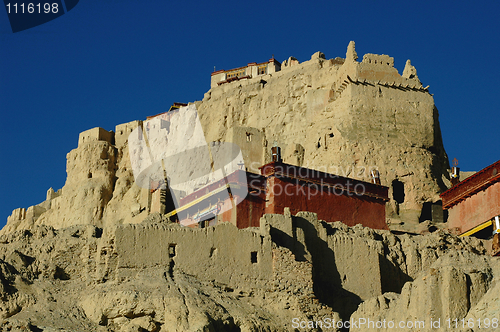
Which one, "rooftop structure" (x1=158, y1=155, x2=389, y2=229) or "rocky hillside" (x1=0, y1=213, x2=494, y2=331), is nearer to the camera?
"rocky hillside" (x1=0, y1=213, x2=494, y2=331)

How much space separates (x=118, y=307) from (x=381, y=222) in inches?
652

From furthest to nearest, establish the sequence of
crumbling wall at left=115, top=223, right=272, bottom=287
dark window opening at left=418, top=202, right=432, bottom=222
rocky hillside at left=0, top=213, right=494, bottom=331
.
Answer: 1. dark window opening at left=418, top=202, right=432, bottom=222
2. crumbling wall at left=115, top=223, right=272, bottom=287
3. rocky hillside at left=0, top=213, right=494, bottom=331

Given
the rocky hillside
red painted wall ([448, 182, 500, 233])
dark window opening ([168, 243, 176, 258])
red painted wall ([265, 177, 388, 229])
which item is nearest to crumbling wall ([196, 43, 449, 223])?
red painted wall ([448, 182, 500, 233])

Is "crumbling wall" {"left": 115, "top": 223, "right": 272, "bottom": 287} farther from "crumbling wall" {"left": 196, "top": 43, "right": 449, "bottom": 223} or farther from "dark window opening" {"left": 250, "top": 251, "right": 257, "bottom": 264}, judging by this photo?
"crumbling wall" {"left": 196, "top": 43, "right": 449, "bottom": 223}

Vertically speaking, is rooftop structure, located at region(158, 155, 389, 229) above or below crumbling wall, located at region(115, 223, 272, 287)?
above

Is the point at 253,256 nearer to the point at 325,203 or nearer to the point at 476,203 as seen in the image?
the point at 325,203

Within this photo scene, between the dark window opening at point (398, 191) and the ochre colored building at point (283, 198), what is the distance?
432 centimetres

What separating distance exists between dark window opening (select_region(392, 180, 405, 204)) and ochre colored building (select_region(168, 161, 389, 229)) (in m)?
4.32

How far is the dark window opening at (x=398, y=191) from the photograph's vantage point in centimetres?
4642

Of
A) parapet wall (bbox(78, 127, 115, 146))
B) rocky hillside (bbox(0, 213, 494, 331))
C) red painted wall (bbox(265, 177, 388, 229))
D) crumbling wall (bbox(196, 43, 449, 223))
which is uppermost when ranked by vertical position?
parapet wall (bbox(78, 127, 115, 146))

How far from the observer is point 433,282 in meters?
26.4

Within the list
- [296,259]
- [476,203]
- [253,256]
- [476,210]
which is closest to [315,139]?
[476,203]

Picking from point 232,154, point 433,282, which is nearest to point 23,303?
point 433,282

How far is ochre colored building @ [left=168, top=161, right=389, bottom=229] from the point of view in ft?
126
